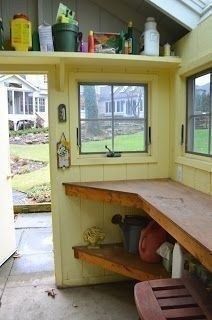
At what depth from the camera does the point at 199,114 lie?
2238mm

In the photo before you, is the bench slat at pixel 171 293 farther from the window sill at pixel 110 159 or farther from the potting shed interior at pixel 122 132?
the window sill at pixel 110 159

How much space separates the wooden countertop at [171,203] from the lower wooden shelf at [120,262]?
1.59 feet

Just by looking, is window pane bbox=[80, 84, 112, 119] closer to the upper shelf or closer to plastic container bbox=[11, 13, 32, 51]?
the upper shelf

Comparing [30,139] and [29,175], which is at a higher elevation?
[30,139]

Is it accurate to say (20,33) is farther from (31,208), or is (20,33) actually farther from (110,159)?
(31,208)

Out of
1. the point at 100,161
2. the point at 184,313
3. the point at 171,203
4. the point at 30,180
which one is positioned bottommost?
the point at 30,180

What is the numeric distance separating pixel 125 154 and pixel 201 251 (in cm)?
153

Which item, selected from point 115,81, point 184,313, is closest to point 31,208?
point 115,81

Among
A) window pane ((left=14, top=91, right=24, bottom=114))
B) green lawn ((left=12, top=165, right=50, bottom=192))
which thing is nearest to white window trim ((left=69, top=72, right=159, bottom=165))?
green lawn ((left=12, top=165, right=50, bottom=192))

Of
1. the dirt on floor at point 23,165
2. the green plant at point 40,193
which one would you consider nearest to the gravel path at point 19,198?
the green plant at point 40,193

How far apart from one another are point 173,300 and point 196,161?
111cm

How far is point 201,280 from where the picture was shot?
56.5 inches

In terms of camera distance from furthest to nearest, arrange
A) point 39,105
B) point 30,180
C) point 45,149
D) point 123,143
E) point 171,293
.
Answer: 1. point 39,105
2. point 45,149
3. point 30,180
4. point 123,143
5. point 171,293

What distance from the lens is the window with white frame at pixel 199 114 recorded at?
2.10m
